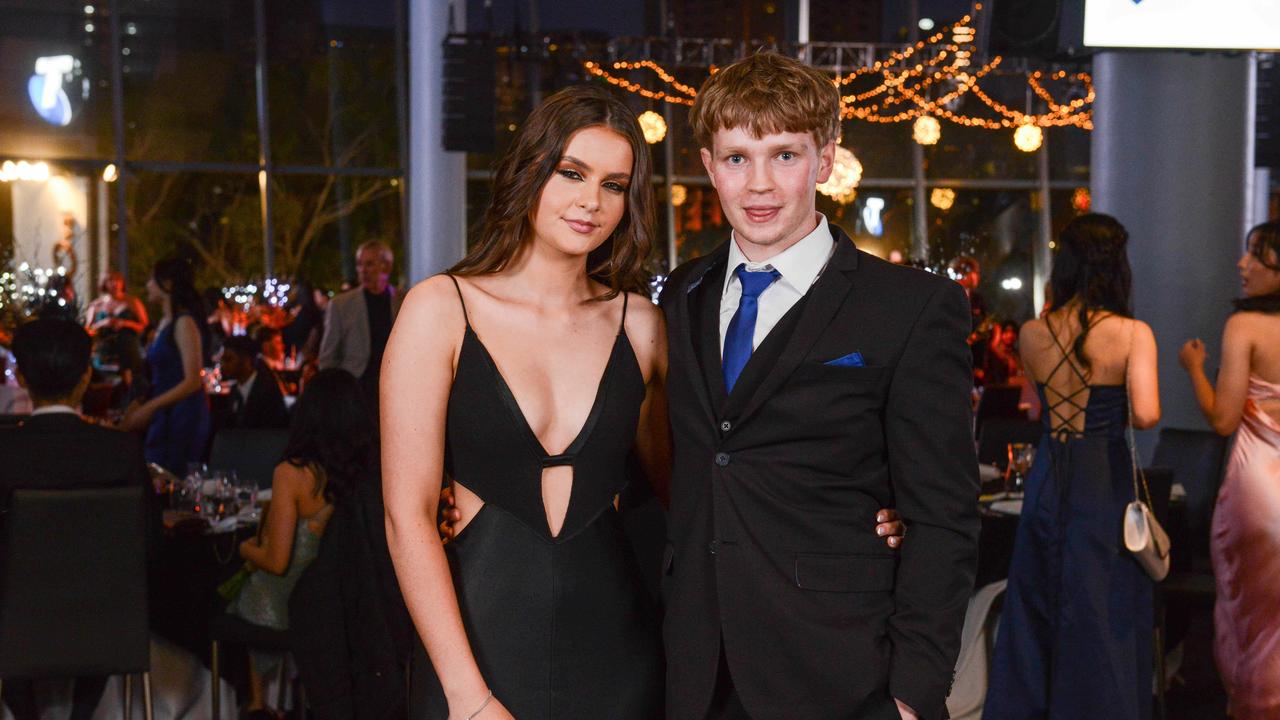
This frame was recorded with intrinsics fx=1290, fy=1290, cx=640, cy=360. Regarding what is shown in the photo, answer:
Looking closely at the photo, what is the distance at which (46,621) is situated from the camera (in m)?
3.54

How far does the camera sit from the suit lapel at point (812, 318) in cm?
178

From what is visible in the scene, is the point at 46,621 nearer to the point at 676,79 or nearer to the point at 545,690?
the point at 545,690

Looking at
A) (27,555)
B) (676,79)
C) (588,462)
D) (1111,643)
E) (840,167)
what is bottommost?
(1111,643)

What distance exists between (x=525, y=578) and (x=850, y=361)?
0.58 meters

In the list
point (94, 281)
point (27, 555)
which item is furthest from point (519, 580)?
point (94, 281)

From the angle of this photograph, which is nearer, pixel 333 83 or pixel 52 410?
pixel 52 410

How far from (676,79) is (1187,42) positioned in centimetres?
914

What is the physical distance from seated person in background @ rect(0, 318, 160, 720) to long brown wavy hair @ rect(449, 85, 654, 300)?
2.01 m

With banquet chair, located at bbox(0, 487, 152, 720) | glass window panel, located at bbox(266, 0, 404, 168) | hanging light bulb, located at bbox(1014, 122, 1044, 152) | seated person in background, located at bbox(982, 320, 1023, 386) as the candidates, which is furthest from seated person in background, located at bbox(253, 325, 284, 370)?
hanging light bulb, located at bbox(1014, 122, 1044, 152)

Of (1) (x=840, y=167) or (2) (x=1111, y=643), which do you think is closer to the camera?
(2) (x=1111, y=643)

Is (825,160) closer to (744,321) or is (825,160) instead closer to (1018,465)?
(744,321)

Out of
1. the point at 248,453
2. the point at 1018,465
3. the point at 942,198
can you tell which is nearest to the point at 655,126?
the point at 942,198

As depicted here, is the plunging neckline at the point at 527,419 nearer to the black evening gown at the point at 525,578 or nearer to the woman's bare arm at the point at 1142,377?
the black evening gown at the point at 525,578

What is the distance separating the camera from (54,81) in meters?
11.7
